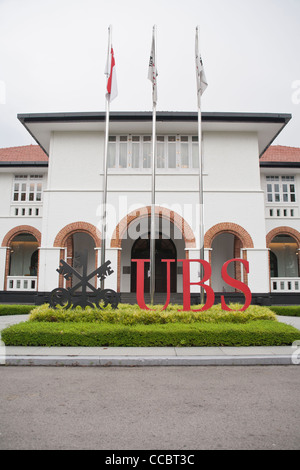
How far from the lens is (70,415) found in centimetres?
411

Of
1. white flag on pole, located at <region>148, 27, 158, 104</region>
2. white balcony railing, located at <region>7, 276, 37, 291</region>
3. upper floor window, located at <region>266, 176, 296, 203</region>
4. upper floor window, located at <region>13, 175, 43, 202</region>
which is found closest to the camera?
white flag on pole, located at <region>148, 27, 158, 104</region>

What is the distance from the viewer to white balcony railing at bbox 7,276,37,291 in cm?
1731

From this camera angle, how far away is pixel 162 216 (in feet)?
51.1

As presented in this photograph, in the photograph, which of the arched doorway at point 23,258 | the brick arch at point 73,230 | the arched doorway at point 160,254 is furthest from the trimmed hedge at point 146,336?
the arched doorway at point 23,258

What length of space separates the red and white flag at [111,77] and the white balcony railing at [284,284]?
1141 centimetres

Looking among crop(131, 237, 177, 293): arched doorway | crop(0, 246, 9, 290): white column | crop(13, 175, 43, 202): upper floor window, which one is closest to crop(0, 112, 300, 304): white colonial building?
crop(0, 246, 9, 290): white column

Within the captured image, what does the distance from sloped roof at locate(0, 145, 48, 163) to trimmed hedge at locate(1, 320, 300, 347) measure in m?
14.4

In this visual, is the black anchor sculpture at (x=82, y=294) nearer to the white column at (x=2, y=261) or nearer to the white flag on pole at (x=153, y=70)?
the white flag on pole at (x=153, y=70)

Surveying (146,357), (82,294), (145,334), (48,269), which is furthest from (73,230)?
(146,357)

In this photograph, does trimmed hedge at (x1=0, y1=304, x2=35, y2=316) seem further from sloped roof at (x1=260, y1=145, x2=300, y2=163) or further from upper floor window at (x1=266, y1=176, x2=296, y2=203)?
sloped roof at (x1=260, y1=145, x2=300, y2=163)

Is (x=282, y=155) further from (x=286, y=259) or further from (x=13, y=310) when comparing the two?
(x=13, y=310)

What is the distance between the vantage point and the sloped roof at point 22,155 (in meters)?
20.2
